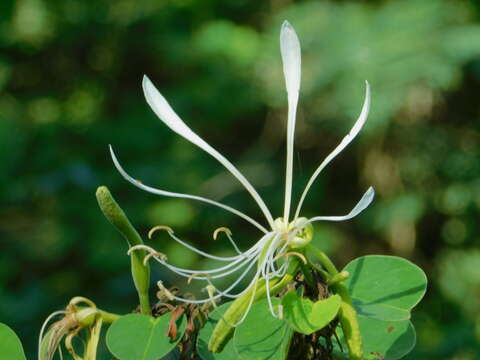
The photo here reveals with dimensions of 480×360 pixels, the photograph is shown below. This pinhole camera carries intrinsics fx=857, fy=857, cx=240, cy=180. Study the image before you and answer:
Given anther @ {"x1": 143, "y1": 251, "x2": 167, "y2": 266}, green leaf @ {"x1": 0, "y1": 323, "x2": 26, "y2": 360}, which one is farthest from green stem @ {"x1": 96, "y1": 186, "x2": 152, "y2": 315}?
green leaf @ {"x1": 0, "y1": 323, "x2": 26, "y2": 360}

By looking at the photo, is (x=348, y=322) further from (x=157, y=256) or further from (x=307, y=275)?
(x=157, y=256)

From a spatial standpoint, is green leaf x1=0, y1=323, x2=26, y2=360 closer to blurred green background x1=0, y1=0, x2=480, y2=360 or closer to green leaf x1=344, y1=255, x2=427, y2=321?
green leaf x1=344, y1=255, x2=427, y2=321

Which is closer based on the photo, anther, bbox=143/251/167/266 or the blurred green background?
anther, bbox=143/251/167/266

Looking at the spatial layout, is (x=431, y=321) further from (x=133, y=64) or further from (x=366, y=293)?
(x=366, y=293)

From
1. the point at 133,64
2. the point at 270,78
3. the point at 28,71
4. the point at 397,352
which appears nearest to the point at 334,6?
the point at 270,78

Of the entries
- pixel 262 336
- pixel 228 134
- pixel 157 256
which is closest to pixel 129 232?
pixel 157 256

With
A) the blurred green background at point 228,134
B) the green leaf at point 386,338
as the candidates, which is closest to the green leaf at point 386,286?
the green leaf at point 386,338
